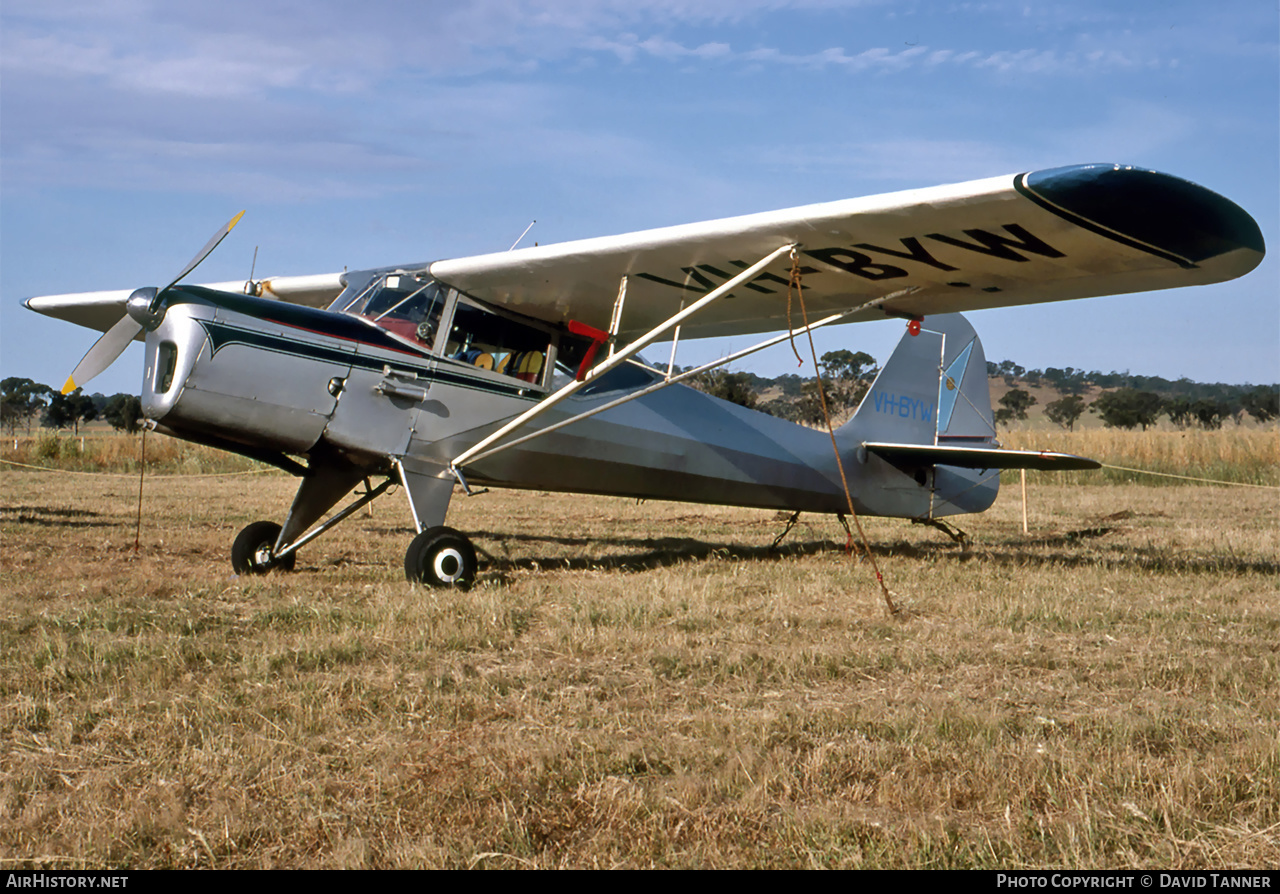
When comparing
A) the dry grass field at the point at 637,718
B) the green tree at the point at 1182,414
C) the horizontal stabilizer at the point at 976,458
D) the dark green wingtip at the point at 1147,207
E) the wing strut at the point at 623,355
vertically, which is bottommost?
the dry grass field at the point at 637,718

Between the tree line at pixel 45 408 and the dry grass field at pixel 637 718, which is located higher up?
the tree line at pixel 45 408

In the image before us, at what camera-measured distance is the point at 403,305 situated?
7270 mm

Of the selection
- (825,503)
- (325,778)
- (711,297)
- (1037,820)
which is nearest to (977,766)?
(1037,820)

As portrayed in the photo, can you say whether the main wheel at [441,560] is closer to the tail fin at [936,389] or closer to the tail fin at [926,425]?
the tail fin at [926,425]

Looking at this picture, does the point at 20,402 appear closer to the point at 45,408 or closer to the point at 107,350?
the point at 45,408

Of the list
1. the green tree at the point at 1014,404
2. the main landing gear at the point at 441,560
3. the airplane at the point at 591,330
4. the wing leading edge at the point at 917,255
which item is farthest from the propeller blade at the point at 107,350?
the green tree at the point at 1014,404

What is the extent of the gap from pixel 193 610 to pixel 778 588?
374 centimetres

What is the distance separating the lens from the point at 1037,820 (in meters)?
2.53

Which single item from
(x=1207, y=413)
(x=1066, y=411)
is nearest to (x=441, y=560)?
(x=1207, y=413)

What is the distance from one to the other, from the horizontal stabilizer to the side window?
4.05 meters

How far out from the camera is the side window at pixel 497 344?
7.57 m

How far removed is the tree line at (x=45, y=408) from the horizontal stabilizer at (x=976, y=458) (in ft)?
195

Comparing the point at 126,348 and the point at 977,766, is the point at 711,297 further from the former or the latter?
the point at 126,348

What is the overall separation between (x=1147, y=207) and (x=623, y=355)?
3.44 m
